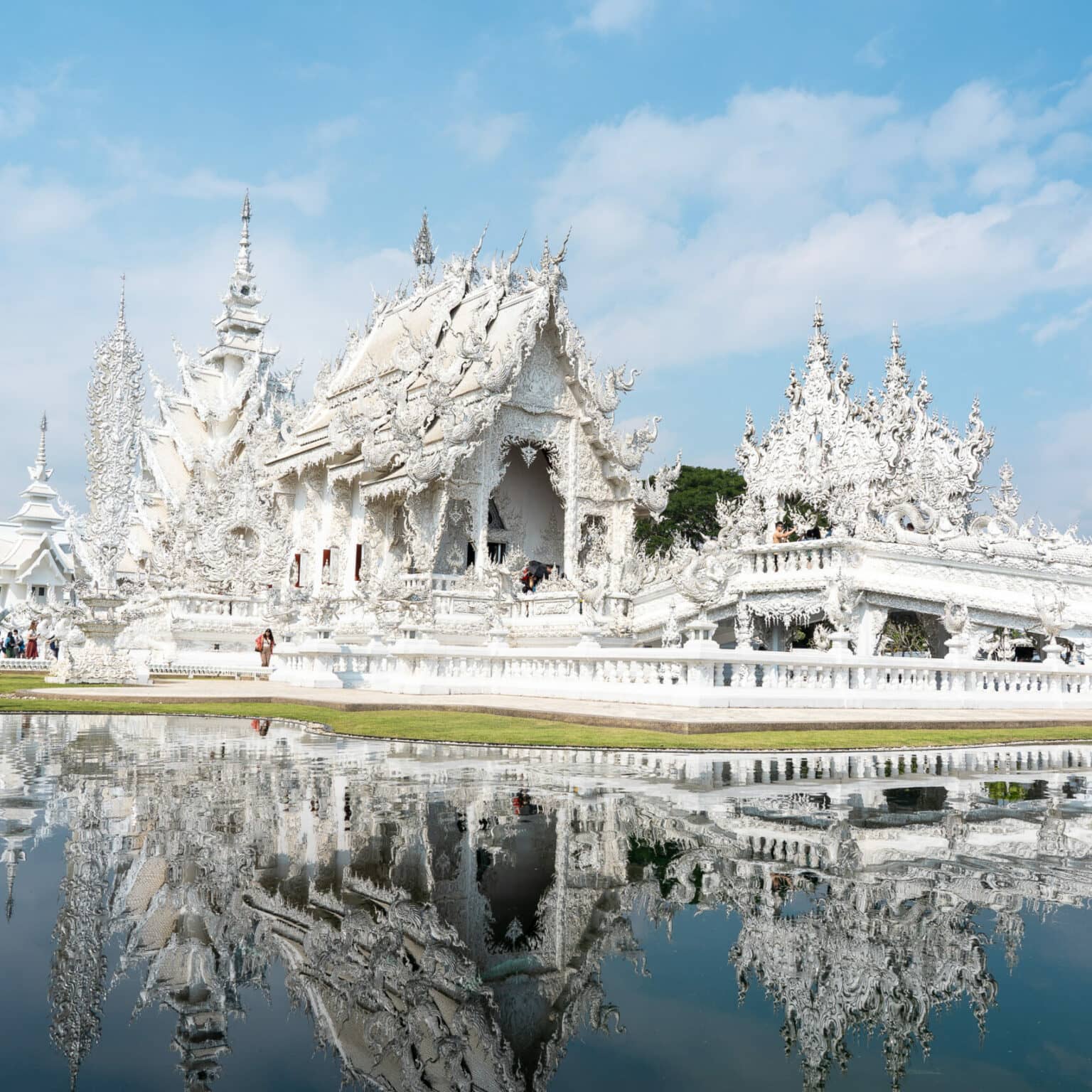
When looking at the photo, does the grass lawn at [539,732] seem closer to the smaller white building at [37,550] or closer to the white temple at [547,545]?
the white temple at [547,545]

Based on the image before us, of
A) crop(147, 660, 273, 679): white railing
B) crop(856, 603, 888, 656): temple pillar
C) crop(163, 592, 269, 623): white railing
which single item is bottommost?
crop(147, 660, 273, 679): white railing

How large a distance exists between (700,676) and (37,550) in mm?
38741

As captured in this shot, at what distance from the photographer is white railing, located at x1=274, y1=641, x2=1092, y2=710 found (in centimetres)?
1317

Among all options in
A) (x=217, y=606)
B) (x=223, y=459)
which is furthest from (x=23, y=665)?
(x=223, y=459)

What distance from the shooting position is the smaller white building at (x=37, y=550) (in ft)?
145

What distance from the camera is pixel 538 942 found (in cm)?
358

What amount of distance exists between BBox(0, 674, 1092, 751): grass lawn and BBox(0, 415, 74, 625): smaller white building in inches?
1267

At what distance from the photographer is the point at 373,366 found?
98.1ft

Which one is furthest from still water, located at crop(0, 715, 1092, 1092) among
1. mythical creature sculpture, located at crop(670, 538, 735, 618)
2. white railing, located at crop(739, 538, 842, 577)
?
white railing, located at crop(739, 538, 842, 577)

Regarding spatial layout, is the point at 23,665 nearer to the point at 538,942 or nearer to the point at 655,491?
the point at 655,491

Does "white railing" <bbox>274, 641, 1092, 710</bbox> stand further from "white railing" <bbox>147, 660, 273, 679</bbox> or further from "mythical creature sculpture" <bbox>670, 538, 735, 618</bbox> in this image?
"white railing" <bbox>147, 660, 273, 679</bbox>

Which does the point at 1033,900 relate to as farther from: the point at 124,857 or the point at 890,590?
the point at 890,590

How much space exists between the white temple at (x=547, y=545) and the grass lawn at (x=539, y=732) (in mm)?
2370

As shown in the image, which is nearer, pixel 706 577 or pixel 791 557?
pixel 706 577
